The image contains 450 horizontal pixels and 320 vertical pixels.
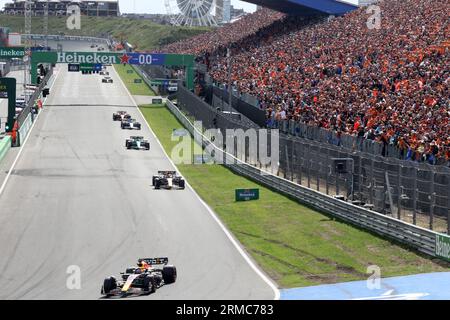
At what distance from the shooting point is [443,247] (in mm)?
25500

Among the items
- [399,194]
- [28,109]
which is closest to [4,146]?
[28,109]

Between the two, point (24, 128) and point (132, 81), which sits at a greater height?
point (132, 81)

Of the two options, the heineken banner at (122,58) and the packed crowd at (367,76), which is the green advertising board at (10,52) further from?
the packed crowd at (367,76)

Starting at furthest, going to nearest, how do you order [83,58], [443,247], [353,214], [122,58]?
[83,58] < [122,58] < [353,214] < [443,247]

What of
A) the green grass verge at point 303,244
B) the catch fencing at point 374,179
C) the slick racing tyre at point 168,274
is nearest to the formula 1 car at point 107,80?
the green grass verge at point 303,244

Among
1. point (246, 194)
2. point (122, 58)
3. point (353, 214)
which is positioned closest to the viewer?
point (353, 214)

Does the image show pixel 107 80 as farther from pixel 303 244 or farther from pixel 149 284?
pixel 149 284

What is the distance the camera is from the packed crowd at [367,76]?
38.0 m

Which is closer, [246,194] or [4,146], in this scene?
[246,194]

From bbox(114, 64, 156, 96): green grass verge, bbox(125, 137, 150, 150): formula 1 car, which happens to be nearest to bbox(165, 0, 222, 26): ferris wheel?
bbox(114, 64, 156, 96): green grass verge

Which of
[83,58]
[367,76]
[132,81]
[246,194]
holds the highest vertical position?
[83,58]

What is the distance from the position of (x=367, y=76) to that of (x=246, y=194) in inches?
569

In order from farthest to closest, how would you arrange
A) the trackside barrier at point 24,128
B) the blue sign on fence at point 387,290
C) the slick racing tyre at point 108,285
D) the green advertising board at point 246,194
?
the trackside barrier at point 24,128
the green advertising board at point 246,194
the slick racing tyre at point 108,285
the blue sign on fence at point 387,290

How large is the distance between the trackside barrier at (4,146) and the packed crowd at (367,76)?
1387 cm
